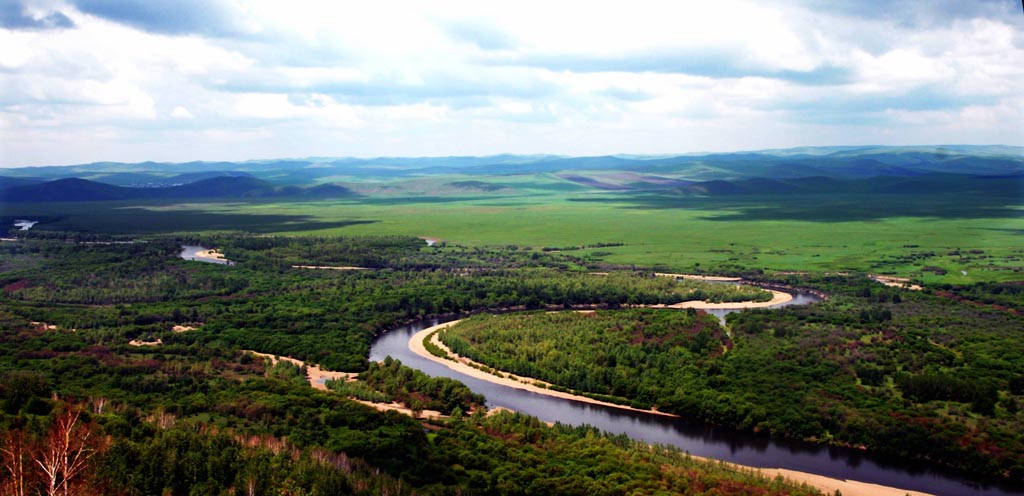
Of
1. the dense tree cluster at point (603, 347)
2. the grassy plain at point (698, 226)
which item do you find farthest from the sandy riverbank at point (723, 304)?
the grassy plain at point (698, 226)

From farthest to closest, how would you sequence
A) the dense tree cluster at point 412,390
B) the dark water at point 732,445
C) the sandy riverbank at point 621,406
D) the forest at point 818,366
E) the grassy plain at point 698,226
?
1. the grassy plain at point 698,226
2. the dense tree cluster at point 412,390
3. the forest at point 818,366
4. the dark water at point 732,445
5. the sandy riverbank at point 621,406

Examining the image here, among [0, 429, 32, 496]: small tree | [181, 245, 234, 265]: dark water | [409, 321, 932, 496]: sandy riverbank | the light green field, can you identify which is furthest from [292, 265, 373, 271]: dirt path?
[0, 429, 32, 496]: small tree

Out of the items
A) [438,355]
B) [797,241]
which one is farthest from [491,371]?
[797,241]

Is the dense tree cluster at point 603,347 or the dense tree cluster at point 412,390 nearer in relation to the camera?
the dense tree cluster at point 412,390

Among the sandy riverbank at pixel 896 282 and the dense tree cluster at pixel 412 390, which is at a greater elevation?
the sandy riverbank at pixel 896 282

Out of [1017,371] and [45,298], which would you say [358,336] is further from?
[1017,371]

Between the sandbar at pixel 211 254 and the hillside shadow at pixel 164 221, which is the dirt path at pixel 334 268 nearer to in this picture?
the sandbar at pixel 211 254
